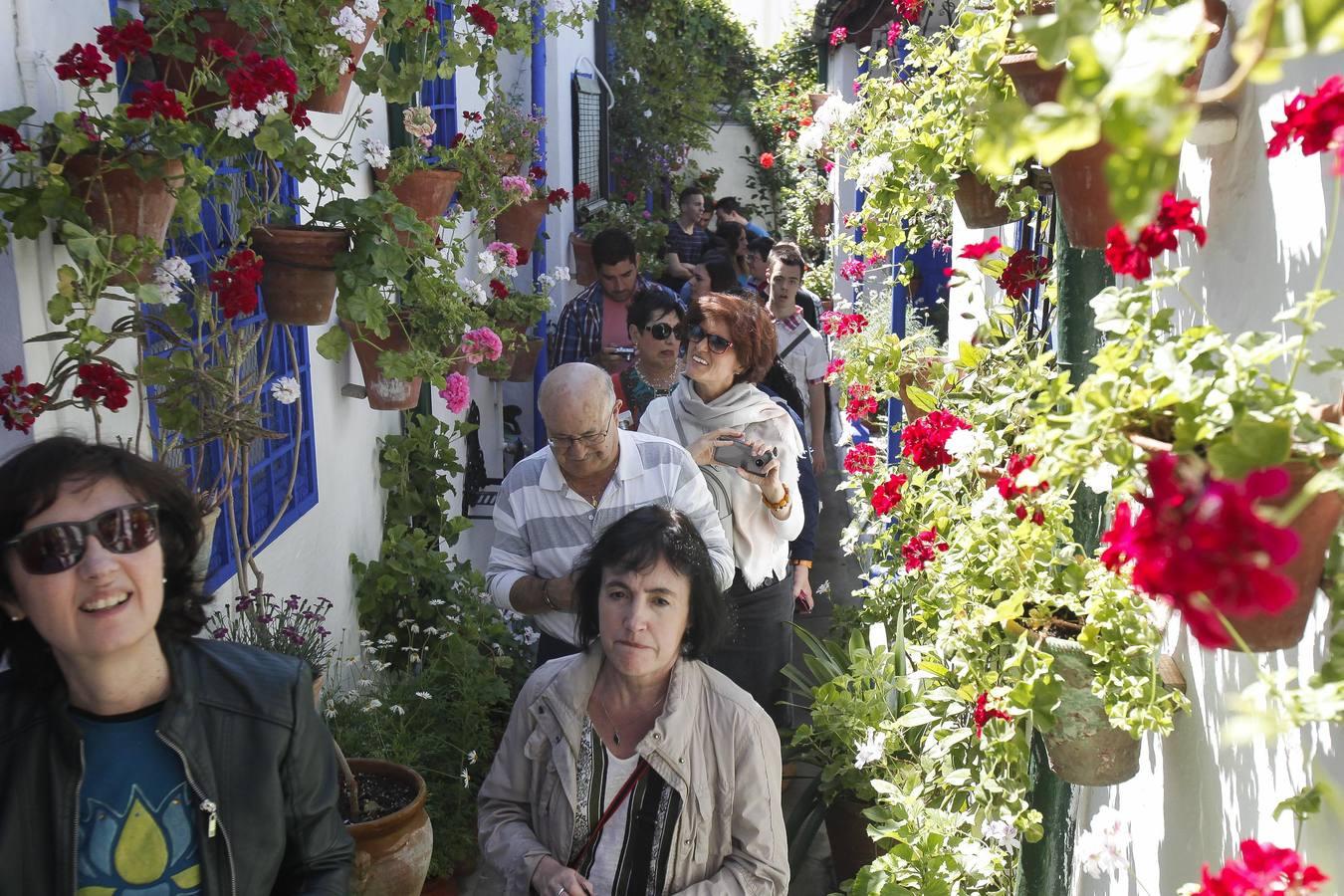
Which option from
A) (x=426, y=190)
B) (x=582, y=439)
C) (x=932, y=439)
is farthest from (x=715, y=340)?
(x=932, y=439)

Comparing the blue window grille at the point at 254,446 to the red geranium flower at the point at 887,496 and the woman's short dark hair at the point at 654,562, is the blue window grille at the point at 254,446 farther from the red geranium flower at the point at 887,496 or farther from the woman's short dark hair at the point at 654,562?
the red geranium flower at the point at 887,496

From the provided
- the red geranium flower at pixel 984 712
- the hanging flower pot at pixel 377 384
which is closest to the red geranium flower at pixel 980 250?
the red geranium flower at pixel 984 712

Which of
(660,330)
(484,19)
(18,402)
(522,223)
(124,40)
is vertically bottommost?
(18,402)

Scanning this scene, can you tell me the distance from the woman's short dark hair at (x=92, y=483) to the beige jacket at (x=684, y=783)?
760 mm

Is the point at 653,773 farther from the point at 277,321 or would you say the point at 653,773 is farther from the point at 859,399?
the point at 859,399

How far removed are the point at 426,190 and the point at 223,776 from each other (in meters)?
2.90

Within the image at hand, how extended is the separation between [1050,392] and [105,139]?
75.2 inches

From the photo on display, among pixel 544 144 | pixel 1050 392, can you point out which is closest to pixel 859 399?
pixel 1050 392

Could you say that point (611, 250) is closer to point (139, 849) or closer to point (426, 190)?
point (426, 190)

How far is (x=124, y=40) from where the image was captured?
2523 millimetres

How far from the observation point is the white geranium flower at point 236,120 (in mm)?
2631

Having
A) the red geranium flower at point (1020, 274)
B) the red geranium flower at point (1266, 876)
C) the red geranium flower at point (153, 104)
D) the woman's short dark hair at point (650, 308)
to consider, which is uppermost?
the red geranium flower at point (153, 104)

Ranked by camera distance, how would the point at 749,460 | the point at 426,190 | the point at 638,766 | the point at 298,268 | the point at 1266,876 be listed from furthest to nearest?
the point at 426,190 < the point at 749,460 < the point at 298,268 < the point at 638,766 < the point at 1266,876

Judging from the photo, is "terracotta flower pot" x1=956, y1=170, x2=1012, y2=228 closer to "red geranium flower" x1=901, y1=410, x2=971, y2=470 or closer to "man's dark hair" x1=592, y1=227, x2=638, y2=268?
"red geranium flower" x1=901, y1=410, x2=971, y2=470
